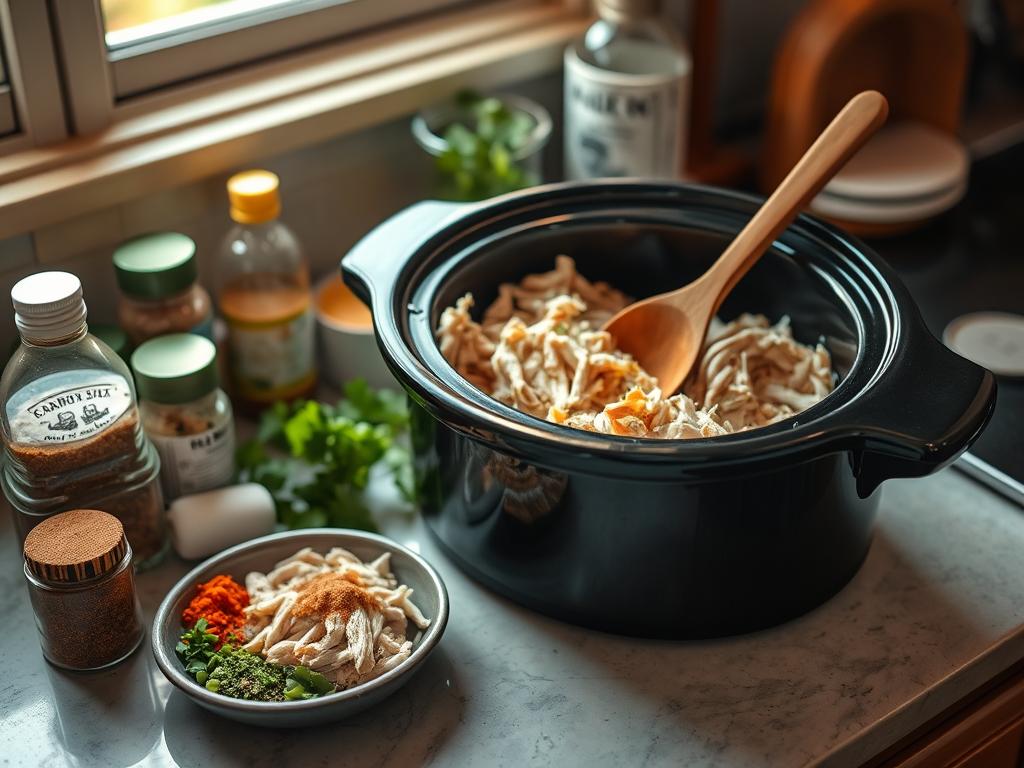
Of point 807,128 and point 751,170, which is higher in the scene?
point 807,128

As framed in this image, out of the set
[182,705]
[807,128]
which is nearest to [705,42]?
[807,128]

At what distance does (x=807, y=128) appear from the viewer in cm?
134

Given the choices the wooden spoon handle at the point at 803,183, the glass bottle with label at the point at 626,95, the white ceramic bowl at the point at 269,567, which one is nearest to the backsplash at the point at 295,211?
the glass bottle with label at the point at 626,95

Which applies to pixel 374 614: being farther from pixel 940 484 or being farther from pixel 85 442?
pixel 940 484

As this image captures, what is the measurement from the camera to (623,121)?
124 cm

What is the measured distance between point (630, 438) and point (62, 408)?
41cm

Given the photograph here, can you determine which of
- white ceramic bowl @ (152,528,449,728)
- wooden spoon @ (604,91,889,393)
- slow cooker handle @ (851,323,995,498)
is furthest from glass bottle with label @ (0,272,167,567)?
slow cooker handle @ (851,323,995,498)

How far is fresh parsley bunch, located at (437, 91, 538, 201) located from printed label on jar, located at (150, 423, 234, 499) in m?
0.36

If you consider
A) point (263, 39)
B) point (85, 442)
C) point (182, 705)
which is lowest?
point (182, 705)

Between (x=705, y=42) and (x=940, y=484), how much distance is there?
0.59 metres

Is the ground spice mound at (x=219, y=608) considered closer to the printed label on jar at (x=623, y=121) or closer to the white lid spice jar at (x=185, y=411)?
the white lid spice jar at (x=185, y=411)

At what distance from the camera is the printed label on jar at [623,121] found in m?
1.22

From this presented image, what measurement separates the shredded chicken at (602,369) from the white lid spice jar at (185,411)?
196 mm

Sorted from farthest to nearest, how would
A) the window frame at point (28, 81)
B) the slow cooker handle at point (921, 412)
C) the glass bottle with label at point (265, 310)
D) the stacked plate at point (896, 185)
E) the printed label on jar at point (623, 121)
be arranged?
1. the stacked plate at point (896, 185)
2. the printed label on jar at point (623, 121)
3. the glass bottle with label at point (265, 310)
4. the window frame at point (28, 81)
5. the slow cooker handle at point (921, 412)
